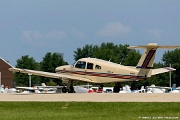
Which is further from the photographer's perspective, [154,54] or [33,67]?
[33,67]

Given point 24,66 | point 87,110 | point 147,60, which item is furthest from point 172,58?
point 87,110

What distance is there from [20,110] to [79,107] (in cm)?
265

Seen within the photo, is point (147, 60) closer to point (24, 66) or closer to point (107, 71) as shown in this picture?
point (107, 71)

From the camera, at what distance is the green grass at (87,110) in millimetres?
24375

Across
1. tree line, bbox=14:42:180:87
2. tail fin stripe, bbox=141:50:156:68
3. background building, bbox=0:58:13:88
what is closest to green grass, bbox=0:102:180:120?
tail fin stripe, bbox=141:50:156:68

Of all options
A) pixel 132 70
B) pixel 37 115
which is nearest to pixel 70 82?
pixel 132 70

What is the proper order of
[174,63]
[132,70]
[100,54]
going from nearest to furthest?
1. [132,70]
2. [100,54]
3. [174,63]

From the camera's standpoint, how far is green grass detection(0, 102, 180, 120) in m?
24.4

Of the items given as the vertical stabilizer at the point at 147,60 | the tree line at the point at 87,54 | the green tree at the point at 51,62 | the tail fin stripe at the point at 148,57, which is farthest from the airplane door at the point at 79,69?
the green tree at the point at 51,62

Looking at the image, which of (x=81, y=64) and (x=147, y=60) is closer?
(x=147, y=60)

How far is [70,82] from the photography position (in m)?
48.2

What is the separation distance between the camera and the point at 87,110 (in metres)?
27.4

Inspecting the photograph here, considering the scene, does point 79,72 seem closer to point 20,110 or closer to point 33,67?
point 20,110

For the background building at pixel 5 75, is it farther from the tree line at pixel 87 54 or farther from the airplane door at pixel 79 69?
the airplane door at pixel 79 69
